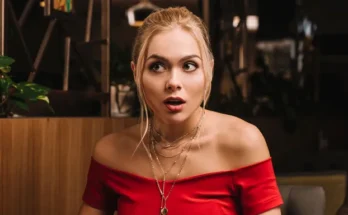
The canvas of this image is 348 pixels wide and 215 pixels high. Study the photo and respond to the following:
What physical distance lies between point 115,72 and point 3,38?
1684 millimetres

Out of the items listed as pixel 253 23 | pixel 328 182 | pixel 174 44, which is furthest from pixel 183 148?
pixel 253 23

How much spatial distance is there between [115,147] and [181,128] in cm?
21

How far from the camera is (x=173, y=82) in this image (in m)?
1.54

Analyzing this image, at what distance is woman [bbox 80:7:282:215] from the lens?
5.15 ft

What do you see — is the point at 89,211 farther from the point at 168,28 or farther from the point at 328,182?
the point at 328,182

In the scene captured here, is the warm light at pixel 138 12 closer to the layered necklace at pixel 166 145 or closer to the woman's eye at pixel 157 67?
the layered necklace at pixel 166 145

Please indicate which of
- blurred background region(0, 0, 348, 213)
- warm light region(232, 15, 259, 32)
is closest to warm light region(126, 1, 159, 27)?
blurred background region(0, 0, 348, 213)

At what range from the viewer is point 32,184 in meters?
2.29

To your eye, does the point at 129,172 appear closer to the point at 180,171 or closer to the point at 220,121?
the point at 180,171

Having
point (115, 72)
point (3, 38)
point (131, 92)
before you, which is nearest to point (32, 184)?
point (3, 38)

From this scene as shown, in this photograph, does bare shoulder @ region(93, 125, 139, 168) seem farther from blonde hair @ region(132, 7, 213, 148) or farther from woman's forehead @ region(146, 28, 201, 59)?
woman's forehead @ region(146, 28, 201, 59)

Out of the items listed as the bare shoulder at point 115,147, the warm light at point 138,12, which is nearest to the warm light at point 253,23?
the warm light at point 138,12

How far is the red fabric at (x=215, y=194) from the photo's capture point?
1613 mm

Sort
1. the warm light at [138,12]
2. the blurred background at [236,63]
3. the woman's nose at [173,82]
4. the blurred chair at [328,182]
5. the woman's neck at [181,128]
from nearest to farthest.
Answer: the woman's nose at [173,82]
the woman's neck at [181,128]
the blurred chair at [328,182]
the blurred background at [236,63]
the warm light at [138,12]
